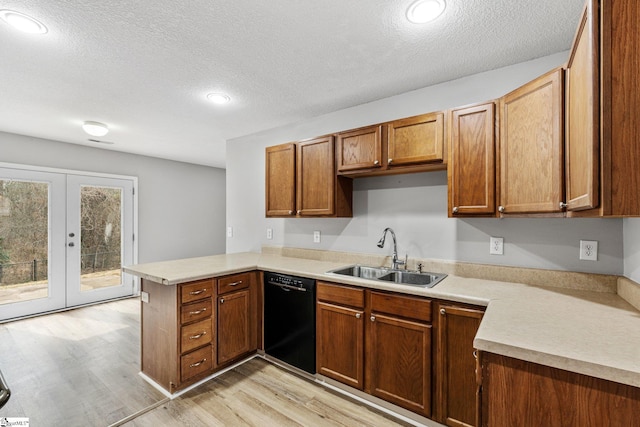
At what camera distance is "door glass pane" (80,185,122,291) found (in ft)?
14.2

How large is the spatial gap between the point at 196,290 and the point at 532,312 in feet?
7.18

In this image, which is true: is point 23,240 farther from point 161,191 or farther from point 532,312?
point 532,312

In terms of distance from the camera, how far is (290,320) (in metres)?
2.50

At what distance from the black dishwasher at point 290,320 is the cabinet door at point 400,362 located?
1.75 ft

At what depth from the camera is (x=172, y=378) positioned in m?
2.19

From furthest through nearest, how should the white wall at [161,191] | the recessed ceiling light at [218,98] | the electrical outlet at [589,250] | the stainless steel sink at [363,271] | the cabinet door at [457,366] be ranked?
the white wall at [161,191], the recessed ceiling light at [218,98], the stainless steel sink at [363,271], the electrical outlet at [589,250], the cabinet door at [457,366]

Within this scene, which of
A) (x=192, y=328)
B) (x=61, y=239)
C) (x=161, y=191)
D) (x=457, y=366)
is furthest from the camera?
(x=161, y=191)

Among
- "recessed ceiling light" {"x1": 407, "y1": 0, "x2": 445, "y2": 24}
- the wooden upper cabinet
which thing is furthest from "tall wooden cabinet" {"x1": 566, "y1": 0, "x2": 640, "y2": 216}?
"recessed ceiling light" {"x1": 407, "y1": 0, "x2": 445, "y2": 24}

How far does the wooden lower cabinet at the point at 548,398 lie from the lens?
915mm

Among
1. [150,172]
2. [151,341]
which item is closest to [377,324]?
[151,341]

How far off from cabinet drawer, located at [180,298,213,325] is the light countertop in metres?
0.22

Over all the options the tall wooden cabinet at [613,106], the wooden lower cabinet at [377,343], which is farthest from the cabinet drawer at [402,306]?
the tall wooden cabinet at [613,106]

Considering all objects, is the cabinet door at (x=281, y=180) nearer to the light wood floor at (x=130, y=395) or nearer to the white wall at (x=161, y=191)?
the light wood floor at (x=130, y=395)

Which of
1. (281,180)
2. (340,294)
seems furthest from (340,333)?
(281,180)
